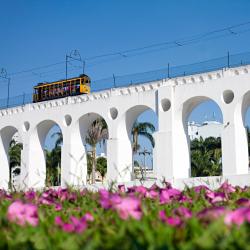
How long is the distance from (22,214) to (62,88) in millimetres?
31503

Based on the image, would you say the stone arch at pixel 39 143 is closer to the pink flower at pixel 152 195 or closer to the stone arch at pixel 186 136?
the stone arch at pixel 186 136

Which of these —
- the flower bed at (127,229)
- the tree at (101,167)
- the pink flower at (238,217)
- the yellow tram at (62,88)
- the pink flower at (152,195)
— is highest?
the yellow tram at (62,88)

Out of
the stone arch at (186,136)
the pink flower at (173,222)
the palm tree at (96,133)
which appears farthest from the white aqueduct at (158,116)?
the pink flower at (173,222)

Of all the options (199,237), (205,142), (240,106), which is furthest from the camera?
(205,142)

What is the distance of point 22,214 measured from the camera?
309cm

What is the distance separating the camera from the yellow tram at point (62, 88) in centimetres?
3291

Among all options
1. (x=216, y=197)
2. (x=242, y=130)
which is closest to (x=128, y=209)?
(x=216, y=197)

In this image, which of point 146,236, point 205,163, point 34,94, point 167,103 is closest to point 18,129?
point 34,94

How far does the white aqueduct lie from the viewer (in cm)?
2478

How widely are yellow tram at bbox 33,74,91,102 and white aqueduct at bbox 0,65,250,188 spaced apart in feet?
3.12

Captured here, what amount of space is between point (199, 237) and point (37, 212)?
1330 millimetres

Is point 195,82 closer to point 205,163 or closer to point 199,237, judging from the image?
point 205,163

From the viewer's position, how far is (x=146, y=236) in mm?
2320

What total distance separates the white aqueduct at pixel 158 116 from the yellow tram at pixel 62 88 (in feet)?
3.12
